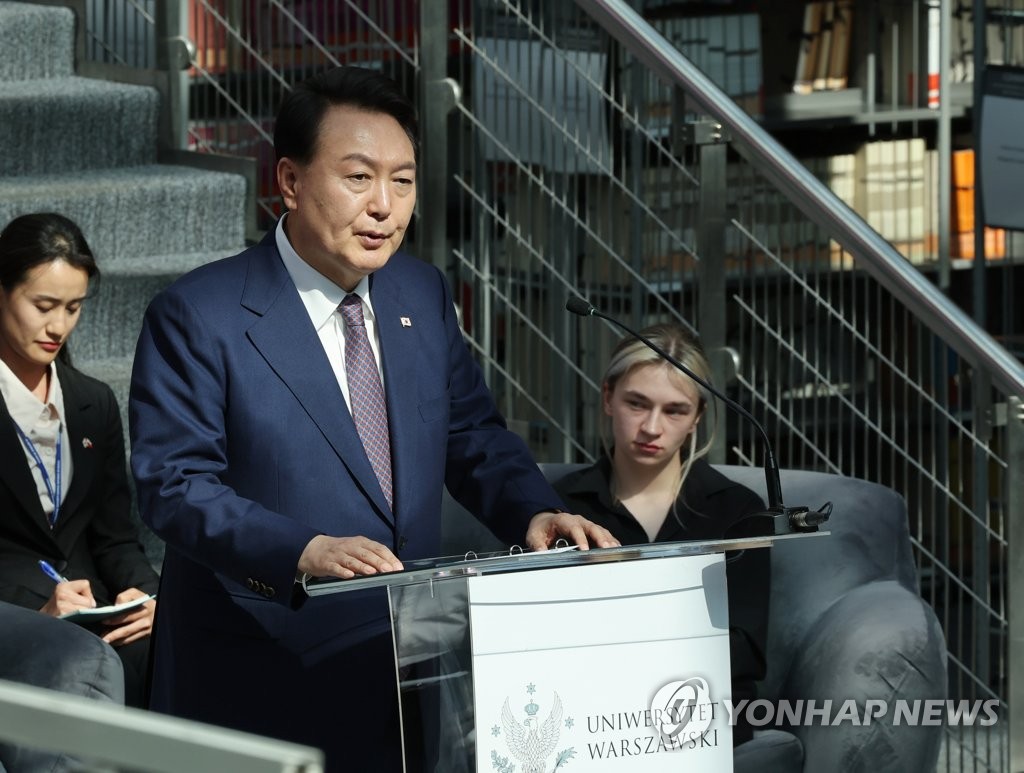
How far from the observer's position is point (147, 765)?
896 mm

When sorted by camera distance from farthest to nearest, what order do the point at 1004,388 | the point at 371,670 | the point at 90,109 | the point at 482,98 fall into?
the point at 90,109 → the point at 482,98 → the point at 1004,388 → the point at 371,670

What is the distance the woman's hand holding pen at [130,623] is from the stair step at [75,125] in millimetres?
1282

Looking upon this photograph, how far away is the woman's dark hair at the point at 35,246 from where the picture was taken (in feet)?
9.73

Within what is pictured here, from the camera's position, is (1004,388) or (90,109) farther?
(90,109)

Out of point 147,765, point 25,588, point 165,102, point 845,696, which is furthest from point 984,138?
point 147,765

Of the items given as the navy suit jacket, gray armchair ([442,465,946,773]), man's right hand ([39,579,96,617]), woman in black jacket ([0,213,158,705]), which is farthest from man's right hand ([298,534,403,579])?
woman in black jacket ([0,213,158,705])

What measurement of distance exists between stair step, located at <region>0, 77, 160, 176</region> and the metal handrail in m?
1.26

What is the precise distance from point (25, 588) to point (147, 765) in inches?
79.5

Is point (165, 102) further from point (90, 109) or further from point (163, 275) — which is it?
point (163, 275)

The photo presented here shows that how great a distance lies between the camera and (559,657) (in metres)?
1.53

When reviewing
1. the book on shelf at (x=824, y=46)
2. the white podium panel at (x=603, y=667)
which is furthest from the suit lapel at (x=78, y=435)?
the book on shelf at (x=824, y=46)

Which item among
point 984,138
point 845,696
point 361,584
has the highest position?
point 984,138

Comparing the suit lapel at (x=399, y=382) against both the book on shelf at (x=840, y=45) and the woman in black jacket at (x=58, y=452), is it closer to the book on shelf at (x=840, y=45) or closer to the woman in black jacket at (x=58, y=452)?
the woman in black jacket at (x=58, y=452)

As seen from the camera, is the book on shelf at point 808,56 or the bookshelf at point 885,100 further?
the book on shelf at point 808,56
